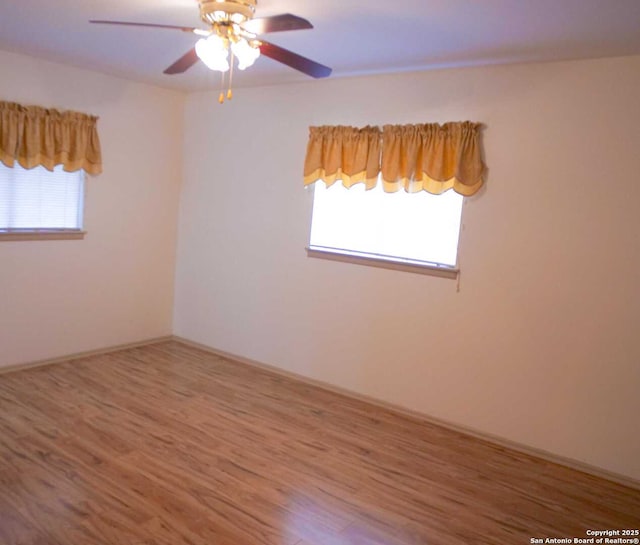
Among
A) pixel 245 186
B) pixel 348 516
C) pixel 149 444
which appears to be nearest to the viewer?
pixel 348 516

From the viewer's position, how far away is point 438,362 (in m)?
3.68

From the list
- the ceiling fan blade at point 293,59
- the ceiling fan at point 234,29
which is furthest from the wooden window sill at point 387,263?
the ceiling fan at point 234,29

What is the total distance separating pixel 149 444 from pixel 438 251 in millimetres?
2271

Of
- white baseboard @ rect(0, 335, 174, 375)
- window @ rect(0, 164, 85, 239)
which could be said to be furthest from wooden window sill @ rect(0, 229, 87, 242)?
white baseboard @ rect(0, 335, 174, 375)

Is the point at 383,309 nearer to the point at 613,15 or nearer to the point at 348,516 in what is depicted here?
the point at 348,516

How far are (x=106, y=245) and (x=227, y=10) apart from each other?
9.71ft

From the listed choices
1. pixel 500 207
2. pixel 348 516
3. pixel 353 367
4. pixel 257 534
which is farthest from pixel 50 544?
pixel 500 207

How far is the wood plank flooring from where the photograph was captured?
2.37 meters

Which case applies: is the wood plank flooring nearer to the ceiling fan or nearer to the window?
the window

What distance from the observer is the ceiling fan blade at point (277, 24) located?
81.7 inches

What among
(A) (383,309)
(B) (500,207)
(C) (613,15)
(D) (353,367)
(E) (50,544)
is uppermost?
(C) (613,15)

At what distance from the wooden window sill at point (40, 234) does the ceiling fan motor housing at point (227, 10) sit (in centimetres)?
262

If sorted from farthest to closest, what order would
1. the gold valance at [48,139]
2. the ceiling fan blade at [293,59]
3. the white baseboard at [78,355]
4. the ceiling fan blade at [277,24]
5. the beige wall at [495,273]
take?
the white baseboard at [78,355]
the gold valance at [48,139]
the beige wall at [495,273]
the ceiling fan blade at [293,59]
the ceiling fan blade at [277,24]

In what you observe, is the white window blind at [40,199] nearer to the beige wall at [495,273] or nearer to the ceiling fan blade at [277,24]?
the beige wall at [495,273]
